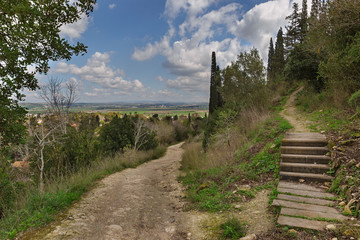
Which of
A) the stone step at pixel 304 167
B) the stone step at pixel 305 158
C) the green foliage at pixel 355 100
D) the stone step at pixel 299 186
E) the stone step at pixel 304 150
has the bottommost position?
the stone step at pixel 299 186

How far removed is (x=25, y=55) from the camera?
473 centimetres

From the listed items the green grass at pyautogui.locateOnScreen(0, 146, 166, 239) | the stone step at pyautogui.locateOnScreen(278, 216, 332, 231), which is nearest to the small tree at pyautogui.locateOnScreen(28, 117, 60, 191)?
the green grass at pyautogui.locateOnScreen(0, 146, 166, 239)

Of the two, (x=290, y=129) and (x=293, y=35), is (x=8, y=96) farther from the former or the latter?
(x=293, y=35)

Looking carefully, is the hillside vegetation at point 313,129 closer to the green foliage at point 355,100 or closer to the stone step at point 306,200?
the green foliage at point 355,100

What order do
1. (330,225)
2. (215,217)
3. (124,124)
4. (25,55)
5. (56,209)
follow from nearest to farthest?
(330,225) → (215,217) → (56,209) → (25,55) → (124,124)

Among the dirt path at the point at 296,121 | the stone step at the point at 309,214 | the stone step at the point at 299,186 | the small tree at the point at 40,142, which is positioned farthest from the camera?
the dirt path at the point at 296,121

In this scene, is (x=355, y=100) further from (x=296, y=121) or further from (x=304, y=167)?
(x=304, y=167)

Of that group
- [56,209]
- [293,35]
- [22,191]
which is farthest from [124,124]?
[293,35]

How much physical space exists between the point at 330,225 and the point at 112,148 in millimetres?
16893

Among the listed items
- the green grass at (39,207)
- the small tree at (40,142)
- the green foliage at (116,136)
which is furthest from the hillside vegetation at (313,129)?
the green foliage at (116,136)

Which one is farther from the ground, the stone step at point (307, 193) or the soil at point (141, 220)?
the stone step at point (307, 193)

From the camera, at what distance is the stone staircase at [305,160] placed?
4225mm

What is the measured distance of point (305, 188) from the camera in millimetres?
3820

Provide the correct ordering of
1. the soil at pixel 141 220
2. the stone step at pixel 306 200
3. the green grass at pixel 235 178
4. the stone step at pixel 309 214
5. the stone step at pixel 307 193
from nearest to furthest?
the stone step at pixel 309 214 → the soil at pixel 141 220 → the stone step at pixel 306 200 → the stone step at pixel 307 193 → the green grass at pixel 235 178
